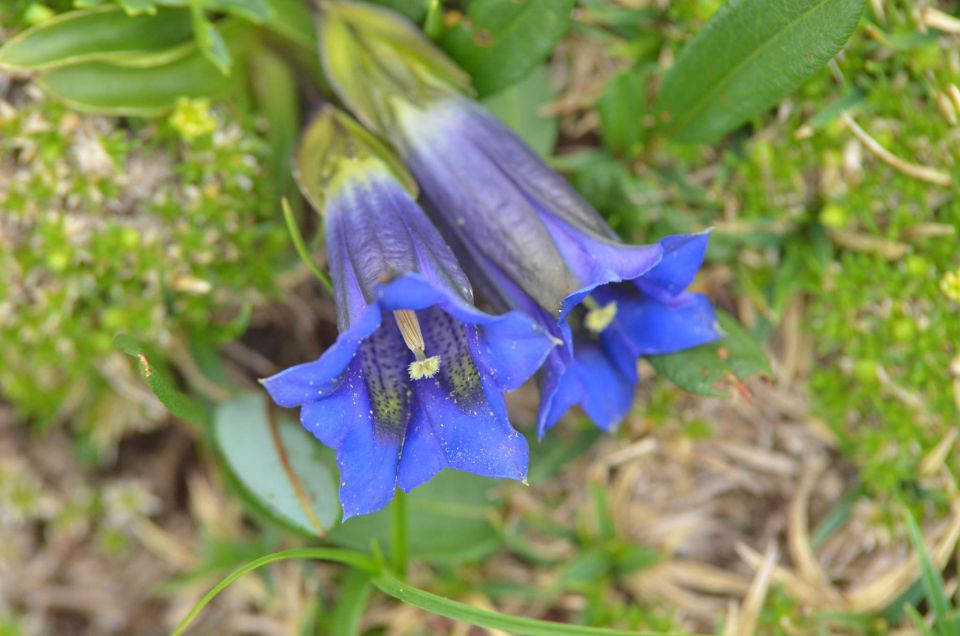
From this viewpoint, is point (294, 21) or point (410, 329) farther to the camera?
point (294, 21)

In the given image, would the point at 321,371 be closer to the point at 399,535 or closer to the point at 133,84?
the point at 399,535

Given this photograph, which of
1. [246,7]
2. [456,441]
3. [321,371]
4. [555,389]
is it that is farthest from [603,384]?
[246,7]

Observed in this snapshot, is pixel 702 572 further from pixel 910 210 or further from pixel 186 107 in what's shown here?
pixel 186 107

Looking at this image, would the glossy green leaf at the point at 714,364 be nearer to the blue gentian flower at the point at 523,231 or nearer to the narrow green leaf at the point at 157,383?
the blue gentian flower at the point at 523,231

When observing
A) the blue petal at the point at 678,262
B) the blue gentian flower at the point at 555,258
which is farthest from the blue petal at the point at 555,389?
the blue petal at the point at 678,262

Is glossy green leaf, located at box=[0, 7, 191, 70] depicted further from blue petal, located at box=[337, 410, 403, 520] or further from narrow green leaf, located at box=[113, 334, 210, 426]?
blue petal, located at box=[337, 410, 403, 520]

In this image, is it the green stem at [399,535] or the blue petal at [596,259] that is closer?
the blue petal at [596,259]

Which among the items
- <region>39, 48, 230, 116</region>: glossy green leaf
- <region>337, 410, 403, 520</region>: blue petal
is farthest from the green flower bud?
<region>337, 410, 403, 520</region>: blue petal
